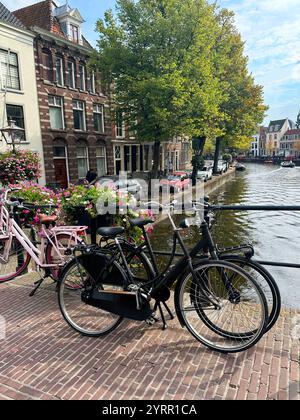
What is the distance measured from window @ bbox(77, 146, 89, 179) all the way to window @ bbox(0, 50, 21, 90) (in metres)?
5.95

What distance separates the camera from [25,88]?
17.0 m

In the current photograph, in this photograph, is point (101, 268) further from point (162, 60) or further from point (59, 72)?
point (59, 72)

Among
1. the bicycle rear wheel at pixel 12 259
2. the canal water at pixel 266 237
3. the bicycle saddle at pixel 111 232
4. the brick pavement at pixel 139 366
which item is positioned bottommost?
the canal water at pixel 266 237

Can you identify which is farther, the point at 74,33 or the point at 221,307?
the point at 74,33

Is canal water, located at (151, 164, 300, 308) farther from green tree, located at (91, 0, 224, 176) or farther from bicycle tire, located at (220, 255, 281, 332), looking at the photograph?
green tree, located at (91, 0, 224, 176)

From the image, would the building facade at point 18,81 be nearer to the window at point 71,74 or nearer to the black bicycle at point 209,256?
the window at point 71,74

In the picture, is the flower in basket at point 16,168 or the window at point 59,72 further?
the window at point 59,72

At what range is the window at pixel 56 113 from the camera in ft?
62.2

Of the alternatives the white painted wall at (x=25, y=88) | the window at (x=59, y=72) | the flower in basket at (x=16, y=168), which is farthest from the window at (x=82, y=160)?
the flower in basket at (x=16, y=168)

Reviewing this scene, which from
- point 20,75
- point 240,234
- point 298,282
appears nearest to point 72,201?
point 298,282

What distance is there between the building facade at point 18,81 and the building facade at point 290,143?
86.6 metres

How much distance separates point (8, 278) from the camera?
4.18 metres

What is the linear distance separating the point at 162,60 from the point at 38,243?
13480 mm

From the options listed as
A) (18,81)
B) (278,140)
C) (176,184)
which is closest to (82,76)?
(18,81)
